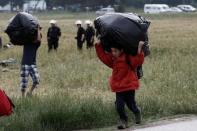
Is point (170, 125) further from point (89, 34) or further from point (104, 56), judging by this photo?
point (89, 34)

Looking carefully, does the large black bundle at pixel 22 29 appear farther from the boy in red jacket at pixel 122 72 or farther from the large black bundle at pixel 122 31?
the boy in red jacket at pixel 122 72

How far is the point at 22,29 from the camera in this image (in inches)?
475

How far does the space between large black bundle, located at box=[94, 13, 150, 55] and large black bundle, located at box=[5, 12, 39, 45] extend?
331cm

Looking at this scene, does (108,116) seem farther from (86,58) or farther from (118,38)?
(86,58)

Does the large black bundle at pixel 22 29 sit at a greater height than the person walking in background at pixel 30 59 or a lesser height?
greater

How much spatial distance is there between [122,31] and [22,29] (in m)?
3.81

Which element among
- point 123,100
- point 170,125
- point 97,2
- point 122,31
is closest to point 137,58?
point 122,31

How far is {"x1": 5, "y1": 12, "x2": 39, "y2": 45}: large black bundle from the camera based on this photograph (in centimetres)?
1209

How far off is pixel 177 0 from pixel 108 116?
12774 cm

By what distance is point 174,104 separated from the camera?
420 inches

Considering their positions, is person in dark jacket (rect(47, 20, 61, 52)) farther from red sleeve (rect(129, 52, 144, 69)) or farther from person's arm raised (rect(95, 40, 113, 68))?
red sleeve (rect(129, 52, 144, 69))

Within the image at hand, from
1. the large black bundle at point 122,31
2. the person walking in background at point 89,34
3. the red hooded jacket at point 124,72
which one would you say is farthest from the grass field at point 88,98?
the person walking in background at point 89,34

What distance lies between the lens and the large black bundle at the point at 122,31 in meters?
8.74

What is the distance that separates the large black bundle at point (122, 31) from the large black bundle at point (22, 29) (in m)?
3.31
